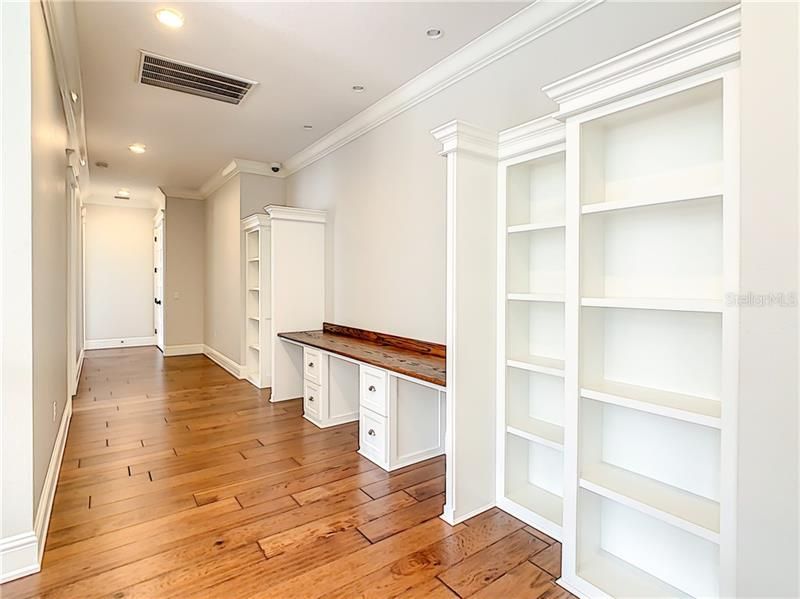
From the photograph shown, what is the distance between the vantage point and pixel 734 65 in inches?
53.3

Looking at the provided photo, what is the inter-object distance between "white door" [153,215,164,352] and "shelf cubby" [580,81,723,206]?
7.43m

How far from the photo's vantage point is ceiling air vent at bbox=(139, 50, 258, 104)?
3174mm

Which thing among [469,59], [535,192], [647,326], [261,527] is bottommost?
[261,527]

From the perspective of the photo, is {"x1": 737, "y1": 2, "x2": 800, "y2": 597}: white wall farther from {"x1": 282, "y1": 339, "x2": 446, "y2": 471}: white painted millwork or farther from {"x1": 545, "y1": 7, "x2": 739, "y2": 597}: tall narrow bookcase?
{"x1": 282, "y1": 339, "x2": 446, "y2": 471}: white painted millwork

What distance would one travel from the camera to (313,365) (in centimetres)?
395

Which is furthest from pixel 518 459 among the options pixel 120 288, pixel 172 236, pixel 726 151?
pixel 120 288

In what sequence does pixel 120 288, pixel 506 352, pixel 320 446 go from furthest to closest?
pixel 120 288 < pixel 320 446 < pixel 506 352

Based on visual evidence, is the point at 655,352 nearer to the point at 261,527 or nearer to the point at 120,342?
the point at 261,527

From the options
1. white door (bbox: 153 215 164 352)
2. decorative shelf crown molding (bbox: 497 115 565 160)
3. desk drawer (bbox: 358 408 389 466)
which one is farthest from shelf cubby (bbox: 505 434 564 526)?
white door (bbox: 153 215 164 352)

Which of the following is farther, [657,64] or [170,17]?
[170,17]

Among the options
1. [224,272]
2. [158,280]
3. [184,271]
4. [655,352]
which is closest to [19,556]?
[655,352]

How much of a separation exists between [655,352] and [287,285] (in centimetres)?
353

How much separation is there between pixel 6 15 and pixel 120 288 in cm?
754

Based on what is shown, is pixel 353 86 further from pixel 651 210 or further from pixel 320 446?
pixel 320 446
